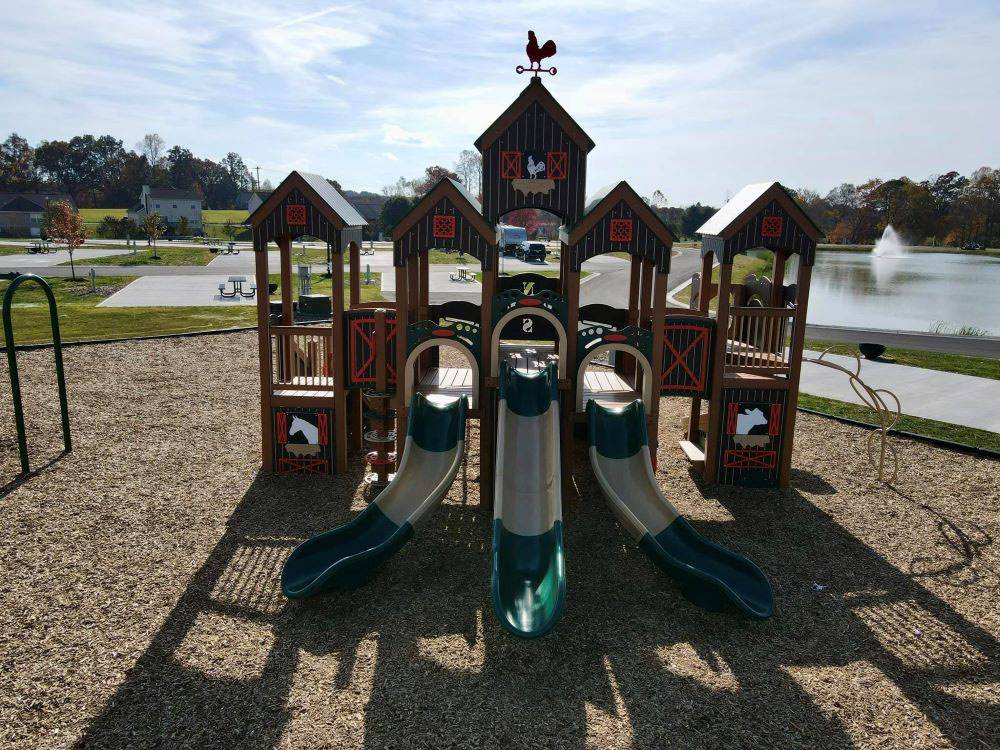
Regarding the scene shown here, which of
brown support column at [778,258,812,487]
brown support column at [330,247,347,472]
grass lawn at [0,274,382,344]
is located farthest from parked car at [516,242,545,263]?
brown support column at [330,247,347,472]

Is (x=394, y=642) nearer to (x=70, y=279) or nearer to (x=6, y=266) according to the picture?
(x=70, y=279)

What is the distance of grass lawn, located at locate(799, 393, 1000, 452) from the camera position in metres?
13.4

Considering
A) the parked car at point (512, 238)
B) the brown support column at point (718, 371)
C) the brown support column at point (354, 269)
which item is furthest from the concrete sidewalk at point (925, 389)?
the parked car at point (512, 238)

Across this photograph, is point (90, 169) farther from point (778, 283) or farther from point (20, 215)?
point (778, 283)

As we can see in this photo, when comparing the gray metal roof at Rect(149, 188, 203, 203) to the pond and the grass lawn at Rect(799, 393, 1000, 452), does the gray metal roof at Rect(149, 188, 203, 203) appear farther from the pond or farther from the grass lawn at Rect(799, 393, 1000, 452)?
the grass lawn at Rect(799, 393, 1000, 452)

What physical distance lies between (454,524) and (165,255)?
2096 inches

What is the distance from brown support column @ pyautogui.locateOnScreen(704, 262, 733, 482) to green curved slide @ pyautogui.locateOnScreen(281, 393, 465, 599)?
4.45 meters

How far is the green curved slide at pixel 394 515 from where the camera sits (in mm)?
7977

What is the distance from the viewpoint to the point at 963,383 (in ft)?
59.4

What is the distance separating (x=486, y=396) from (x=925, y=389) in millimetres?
13098

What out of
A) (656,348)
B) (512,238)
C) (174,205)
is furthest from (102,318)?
(174,205)

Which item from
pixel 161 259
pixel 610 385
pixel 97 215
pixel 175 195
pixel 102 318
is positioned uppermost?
pixel 175 195

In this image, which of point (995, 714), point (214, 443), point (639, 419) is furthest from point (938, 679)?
point (214, 443)

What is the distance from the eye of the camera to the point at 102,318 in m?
25.1
